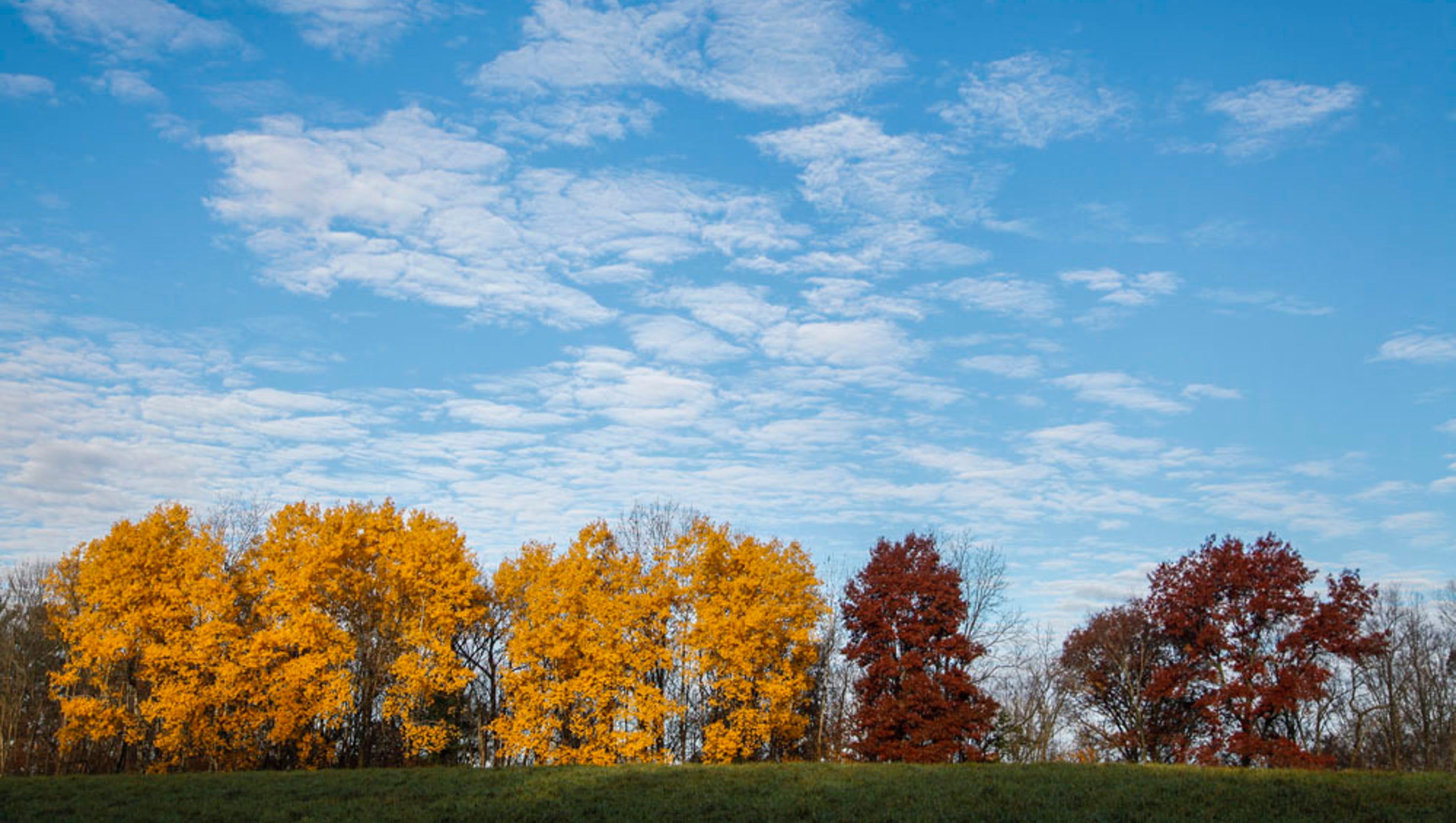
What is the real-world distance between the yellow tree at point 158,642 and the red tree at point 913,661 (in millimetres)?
25470

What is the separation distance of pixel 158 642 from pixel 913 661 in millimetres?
32666

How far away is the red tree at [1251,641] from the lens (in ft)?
120

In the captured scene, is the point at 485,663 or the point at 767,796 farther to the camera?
the point at 485,663

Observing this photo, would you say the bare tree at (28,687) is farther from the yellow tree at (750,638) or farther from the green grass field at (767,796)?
the yellow tree at (750,638)

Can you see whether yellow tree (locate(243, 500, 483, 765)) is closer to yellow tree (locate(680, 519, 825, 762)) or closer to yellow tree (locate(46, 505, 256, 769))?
yellow tree (locate(46, 505, 256, 769))

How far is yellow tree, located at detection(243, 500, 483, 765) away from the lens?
130 ft

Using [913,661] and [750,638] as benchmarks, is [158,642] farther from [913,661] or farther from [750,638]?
[913,661]

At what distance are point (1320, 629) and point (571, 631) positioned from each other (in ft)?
96.9

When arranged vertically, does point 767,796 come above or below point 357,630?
below

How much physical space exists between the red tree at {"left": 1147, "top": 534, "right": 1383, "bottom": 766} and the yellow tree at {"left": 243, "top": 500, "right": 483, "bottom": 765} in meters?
30.1

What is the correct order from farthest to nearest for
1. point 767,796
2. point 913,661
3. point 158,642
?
point 158,642 → point 913,661 → point 767,796

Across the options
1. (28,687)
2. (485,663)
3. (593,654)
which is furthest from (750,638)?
(28,687)

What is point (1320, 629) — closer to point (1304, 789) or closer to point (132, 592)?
point (1304, 789)

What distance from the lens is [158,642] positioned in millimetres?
41938
